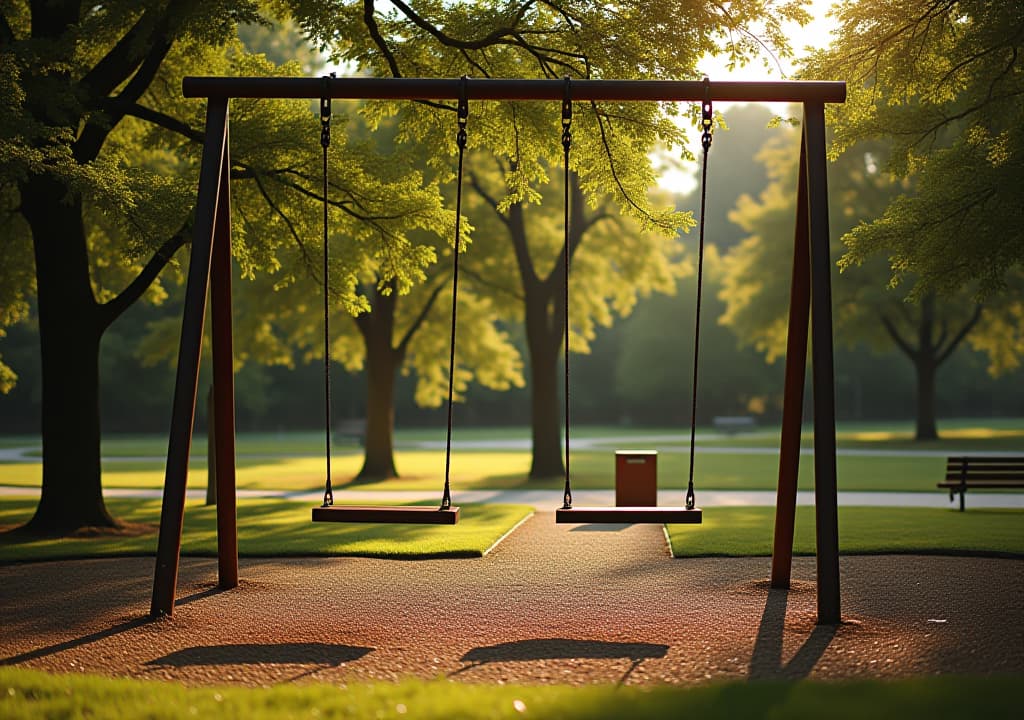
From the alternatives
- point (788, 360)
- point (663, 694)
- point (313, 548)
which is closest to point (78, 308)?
point (313, 548)

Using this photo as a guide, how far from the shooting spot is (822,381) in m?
7.25

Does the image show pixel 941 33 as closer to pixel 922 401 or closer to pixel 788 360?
pixel 788 360

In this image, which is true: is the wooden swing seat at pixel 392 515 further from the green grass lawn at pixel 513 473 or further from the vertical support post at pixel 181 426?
the green grass lawn at pixel 513 473

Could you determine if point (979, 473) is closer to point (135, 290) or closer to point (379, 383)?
point (135, 290)

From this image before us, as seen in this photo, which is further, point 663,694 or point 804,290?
point 804,290

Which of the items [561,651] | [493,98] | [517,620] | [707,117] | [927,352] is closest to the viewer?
[561,651]

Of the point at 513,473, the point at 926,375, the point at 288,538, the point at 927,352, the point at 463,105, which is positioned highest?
the point at 463,105

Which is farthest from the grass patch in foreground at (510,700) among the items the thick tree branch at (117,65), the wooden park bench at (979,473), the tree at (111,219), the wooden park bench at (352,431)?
the wooden park bench at (352,431)

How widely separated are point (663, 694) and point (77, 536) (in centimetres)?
956

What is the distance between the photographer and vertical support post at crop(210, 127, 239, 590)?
8211mm

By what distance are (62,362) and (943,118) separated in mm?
11109

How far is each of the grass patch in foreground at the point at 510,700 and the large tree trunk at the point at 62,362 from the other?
801 cm

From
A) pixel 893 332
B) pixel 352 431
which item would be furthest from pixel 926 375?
pixel 352 431

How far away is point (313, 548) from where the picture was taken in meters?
11.2
